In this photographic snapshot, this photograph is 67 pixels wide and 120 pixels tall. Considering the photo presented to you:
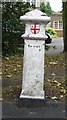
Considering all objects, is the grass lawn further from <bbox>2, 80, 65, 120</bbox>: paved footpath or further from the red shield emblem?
the red shield emblem

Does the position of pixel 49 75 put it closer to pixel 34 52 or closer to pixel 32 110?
pixel 34 52

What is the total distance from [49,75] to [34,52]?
3.33 meters

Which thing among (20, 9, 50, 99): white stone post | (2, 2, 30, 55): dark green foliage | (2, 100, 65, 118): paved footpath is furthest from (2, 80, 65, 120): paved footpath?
(2, 2, 30, 55): dark green foliage

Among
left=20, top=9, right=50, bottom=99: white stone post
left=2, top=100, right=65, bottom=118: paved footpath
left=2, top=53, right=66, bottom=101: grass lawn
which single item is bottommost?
left=2, top=53, right=66, bottom=101: grass lawn

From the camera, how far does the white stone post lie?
6.85m

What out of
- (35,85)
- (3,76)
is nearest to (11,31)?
(3,76)

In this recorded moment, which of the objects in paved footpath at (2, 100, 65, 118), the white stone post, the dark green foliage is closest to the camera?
paved footpath at (2, 100, 65, 118)

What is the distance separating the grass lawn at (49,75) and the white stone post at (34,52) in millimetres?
514

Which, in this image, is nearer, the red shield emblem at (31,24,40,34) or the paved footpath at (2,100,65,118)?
the paved footpath at (2,100,65,118)

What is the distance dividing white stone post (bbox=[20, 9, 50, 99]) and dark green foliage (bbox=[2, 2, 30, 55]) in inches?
317

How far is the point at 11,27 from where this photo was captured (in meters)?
15.3

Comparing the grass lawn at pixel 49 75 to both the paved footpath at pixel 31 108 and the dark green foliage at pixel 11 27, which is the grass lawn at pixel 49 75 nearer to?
the paved footpath at pixel 31 108

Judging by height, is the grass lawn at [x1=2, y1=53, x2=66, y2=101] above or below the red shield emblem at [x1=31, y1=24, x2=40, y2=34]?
below

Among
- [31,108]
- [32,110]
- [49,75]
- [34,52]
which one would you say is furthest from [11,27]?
[32,110]
